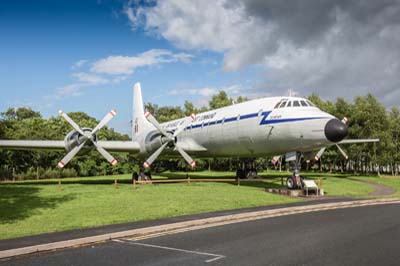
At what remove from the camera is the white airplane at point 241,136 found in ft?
67.1

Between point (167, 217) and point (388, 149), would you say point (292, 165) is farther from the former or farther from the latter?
point (388, 149)

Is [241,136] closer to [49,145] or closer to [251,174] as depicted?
[251,174]

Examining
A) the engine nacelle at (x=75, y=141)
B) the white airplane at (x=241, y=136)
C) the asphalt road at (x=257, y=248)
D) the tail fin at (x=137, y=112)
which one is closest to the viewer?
the asphalt road at (x=257, y=248)

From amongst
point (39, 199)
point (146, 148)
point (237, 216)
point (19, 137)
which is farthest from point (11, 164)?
point (237, 216)

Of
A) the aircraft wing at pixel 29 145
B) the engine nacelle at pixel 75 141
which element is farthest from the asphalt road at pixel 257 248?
the aircraft wing at pixel 29 145

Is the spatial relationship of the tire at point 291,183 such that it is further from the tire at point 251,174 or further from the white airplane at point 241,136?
the tire at point 251,174

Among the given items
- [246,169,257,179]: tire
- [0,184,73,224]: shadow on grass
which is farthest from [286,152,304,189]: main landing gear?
[0,184,73,224]: shadow on grass

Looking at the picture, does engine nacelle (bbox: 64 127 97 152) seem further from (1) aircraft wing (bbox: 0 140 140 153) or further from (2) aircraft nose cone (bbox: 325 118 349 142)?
(2) aircraft nose cone (bbox: 325 118 349 142)

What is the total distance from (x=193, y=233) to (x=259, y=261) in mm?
3611

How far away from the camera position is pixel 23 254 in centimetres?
843

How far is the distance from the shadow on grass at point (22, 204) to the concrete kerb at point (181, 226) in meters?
4.67

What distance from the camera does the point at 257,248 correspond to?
8820mm

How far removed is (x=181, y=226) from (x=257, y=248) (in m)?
3.66

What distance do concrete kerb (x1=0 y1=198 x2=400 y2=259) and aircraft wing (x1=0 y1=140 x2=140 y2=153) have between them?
15.5 metres
